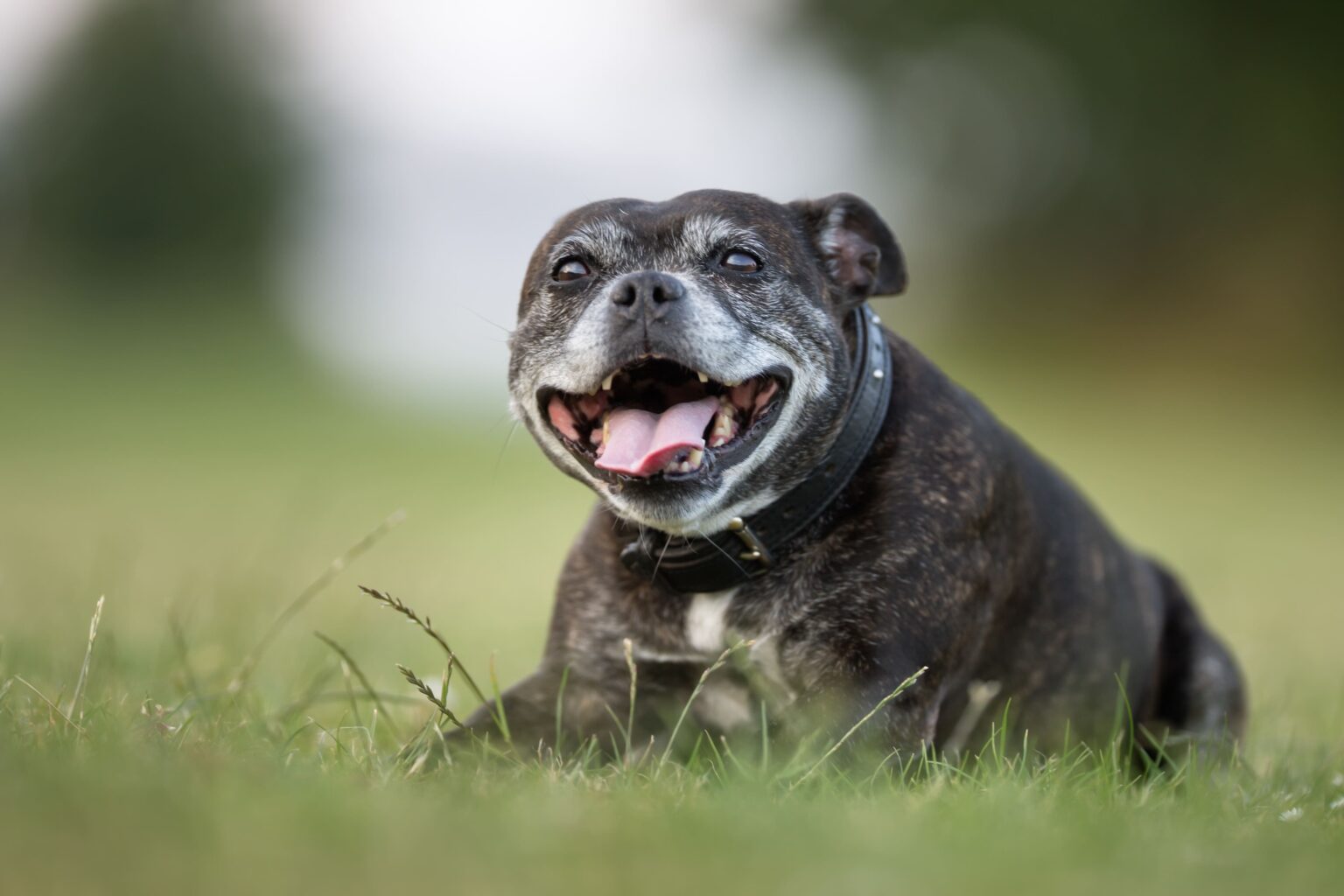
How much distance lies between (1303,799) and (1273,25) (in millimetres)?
25037

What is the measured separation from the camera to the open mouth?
140 inches

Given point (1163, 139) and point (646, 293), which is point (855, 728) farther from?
point (1163, 139)

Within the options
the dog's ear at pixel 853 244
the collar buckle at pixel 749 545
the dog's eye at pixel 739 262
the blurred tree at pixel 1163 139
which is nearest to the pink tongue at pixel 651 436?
the collar buckle at pixel 749 545

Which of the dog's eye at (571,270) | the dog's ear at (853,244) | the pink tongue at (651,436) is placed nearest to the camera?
the pink tongue at (651,436)

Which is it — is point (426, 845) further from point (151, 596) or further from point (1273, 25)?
point (1273, 25)

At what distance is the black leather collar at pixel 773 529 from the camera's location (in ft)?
12.4

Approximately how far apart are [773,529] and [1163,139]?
24.2 metres

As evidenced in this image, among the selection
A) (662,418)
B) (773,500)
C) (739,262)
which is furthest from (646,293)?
(773,500)

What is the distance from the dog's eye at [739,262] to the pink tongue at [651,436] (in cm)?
40

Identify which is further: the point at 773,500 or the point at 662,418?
the point at 773,500

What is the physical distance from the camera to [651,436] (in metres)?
3.66

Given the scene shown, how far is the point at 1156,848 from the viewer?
2.62 meters

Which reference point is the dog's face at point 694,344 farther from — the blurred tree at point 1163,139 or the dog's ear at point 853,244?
the blurred tree at point 1163,139

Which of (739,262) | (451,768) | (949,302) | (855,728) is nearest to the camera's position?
(451,768)
